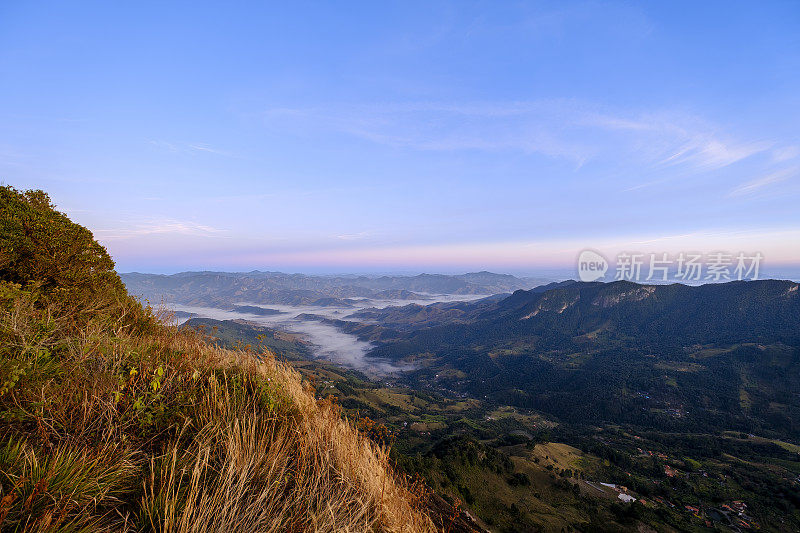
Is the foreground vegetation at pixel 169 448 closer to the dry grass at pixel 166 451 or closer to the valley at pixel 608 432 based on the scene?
the dry grass at pixel 166 451

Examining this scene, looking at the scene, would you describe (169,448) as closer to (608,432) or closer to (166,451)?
(166,451)

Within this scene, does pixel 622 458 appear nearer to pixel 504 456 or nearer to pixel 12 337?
pixel 504 456

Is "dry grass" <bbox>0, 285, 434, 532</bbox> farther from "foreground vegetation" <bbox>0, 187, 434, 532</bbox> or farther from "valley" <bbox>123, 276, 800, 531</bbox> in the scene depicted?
"valley" <bbox>123, 276, 800, 531</bbox>

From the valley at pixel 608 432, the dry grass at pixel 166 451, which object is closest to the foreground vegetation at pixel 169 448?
the dry grass at pixel 166 451

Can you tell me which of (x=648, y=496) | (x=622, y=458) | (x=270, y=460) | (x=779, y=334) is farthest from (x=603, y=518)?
(x=779, y=334)

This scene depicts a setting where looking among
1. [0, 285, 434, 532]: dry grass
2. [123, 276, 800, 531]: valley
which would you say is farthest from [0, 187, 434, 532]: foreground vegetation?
[123, 276, 800, 531]: valley

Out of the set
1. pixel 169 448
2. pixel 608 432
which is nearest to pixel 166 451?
pixel 169 448

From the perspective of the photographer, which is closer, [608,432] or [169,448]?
[169,448]
